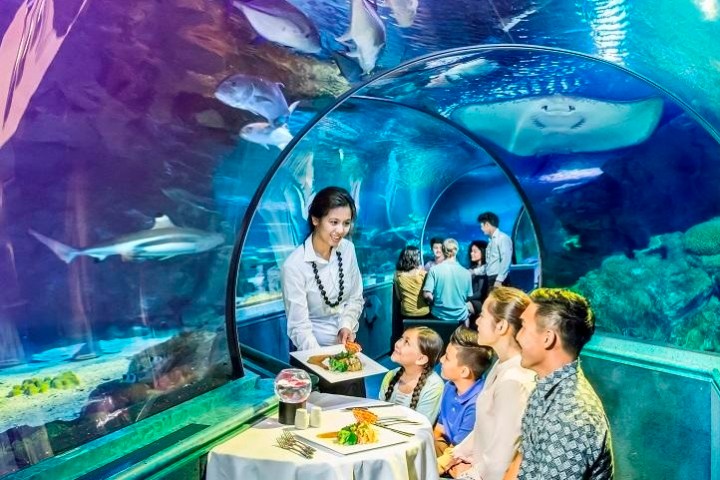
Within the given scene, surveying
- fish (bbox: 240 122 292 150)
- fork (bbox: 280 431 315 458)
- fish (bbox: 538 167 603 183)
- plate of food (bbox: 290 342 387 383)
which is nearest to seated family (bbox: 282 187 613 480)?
plate of food (bbox: 290 342 387 383)

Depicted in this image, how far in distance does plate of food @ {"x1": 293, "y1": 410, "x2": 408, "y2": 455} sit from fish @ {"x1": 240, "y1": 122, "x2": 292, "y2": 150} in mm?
2084

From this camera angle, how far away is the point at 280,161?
507cm

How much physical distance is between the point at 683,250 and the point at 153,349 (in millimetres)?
3834

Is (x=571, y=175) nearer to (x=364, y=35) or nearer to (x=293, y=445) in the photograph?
(x=364, y=35)

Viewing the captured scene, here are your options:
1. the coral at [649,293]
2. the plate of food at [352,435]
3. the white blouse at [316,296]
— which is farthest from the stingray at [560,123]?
the plate of food at [352,435]

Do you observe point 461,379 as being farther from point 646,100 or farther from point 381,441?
point 646,100

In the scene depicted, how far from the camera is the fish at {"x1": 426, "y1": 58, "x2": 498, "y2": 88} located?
5.03 meters

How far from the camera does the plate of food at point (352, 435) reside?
3127mm

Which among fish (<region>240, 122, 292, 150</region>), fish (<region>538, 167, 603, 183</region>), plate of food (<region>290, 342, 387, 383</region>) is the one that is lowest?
plate of food (<region>290, 342, 387, 383</region>)

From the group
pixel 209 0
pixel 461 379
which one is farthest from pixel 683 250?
pixel 209 0

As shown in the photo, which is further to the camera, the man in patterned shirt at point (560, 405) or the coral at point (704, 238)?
the coral at point (704, 238)

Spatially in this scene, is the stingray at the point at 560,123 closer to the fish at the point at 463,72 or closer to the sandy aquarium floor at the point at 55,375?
the fish at the point at 463,72

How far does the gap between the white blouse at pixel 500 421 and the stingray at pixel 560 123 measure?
218 cm

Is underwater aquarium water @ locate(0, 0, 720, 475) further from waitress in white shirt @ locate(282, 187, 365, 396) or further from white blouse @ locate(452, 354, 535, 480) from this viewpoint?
white blouse @ locate(452, 354, 535, 480)
